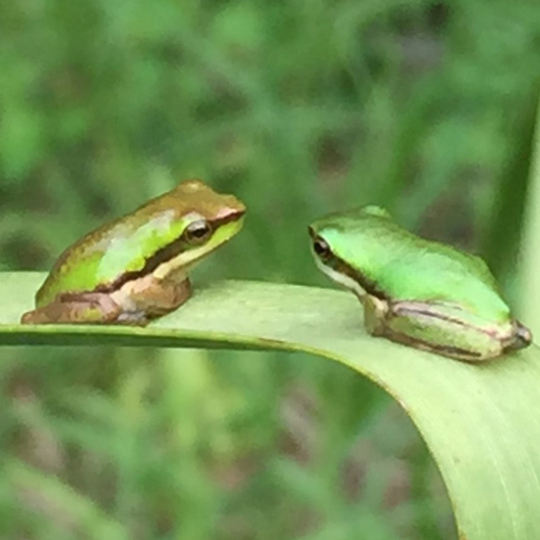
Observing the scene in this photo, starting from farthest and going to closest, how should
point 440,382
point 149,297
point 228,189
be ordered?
1. point 228,189
2. point 149,297
3. point 440,382

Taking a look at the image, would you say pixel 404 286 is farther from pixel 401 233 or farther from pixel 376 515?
pixel 376 515

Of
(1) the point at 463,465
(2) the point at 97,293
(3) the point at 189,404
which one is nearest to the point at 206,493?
(3) the point at 189,404

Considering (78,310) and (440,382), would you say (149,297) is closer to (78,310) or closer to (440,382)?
(78,310)

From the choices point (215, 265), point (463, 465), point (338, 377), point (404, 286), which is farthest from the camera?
point (215, 265)

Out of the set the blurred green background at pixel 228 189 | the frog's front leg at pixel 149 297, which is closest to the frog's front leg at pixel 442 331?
the frog's front leg at pixel 149 297

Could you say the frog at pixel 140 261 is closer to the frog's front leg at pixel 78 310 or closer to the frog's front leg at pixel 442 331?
the frog's front leg at pixel 78 310

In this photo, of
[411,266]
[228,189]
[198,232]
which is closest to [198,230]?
[198,232]
